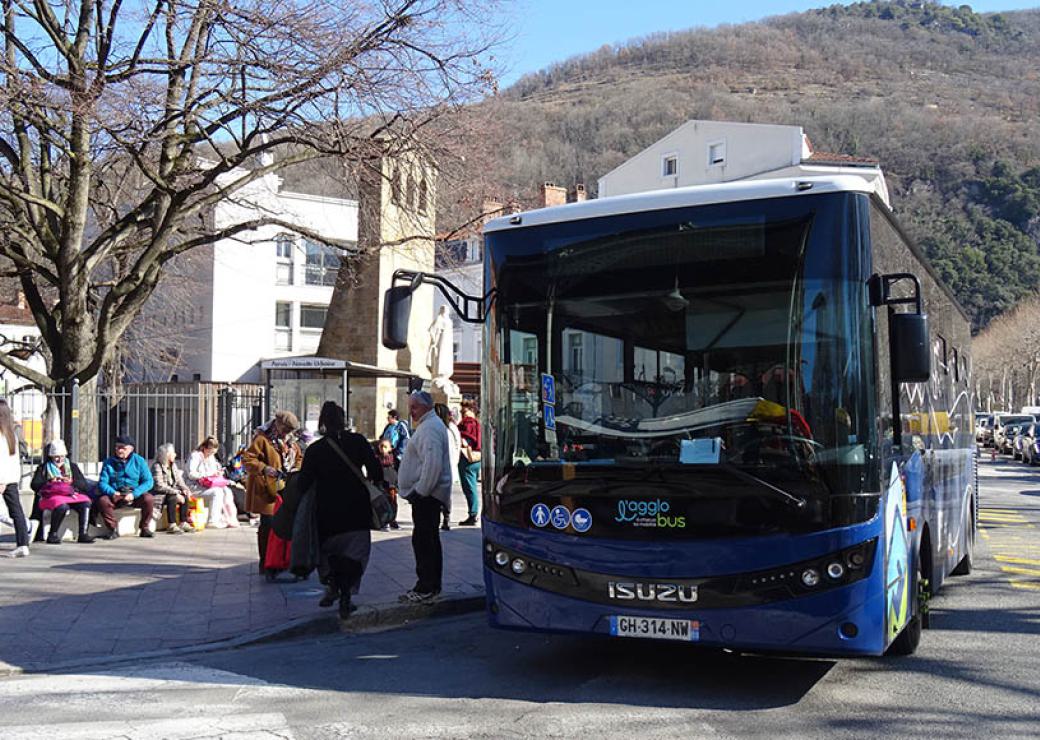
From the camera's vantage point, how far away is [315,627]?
362 inches

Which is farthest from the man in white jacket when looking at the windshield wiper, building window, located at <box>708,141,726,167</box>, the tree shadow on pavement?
building window, located at <box>708,141,726,167</box>

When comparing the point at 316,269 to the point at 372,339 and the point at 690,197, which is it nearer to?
the point at 372,339

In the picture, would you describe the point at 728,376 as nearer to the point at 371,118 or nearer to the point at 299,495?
the point at 299,495

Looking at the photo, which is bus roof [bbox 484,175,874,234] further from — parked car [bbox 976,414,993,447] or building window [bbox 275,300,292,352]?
parked car [bbox 976,414,993,447]

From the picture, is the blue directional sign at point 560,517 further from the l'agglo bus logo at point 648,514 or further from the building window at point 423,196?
the building window at point 423,196

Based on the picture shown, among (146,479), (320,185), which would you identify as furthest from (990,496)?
(146,479)

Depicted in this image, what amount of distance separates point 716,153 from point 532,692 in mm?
55832

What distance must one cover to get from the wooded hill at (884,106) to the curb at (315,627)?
44454mm

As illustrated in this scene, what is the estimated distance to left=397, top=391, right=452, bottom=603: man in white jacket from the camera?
979cm

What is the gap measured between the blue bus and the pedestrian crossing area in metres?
5.74

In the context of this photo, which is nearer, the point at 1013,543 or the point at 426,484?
the point at 426,484

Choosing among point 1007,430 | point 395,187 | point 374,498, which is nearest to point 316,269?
point 395,187

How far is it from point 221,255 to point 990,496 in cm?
3018

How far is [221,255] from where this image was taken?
4444 cm
